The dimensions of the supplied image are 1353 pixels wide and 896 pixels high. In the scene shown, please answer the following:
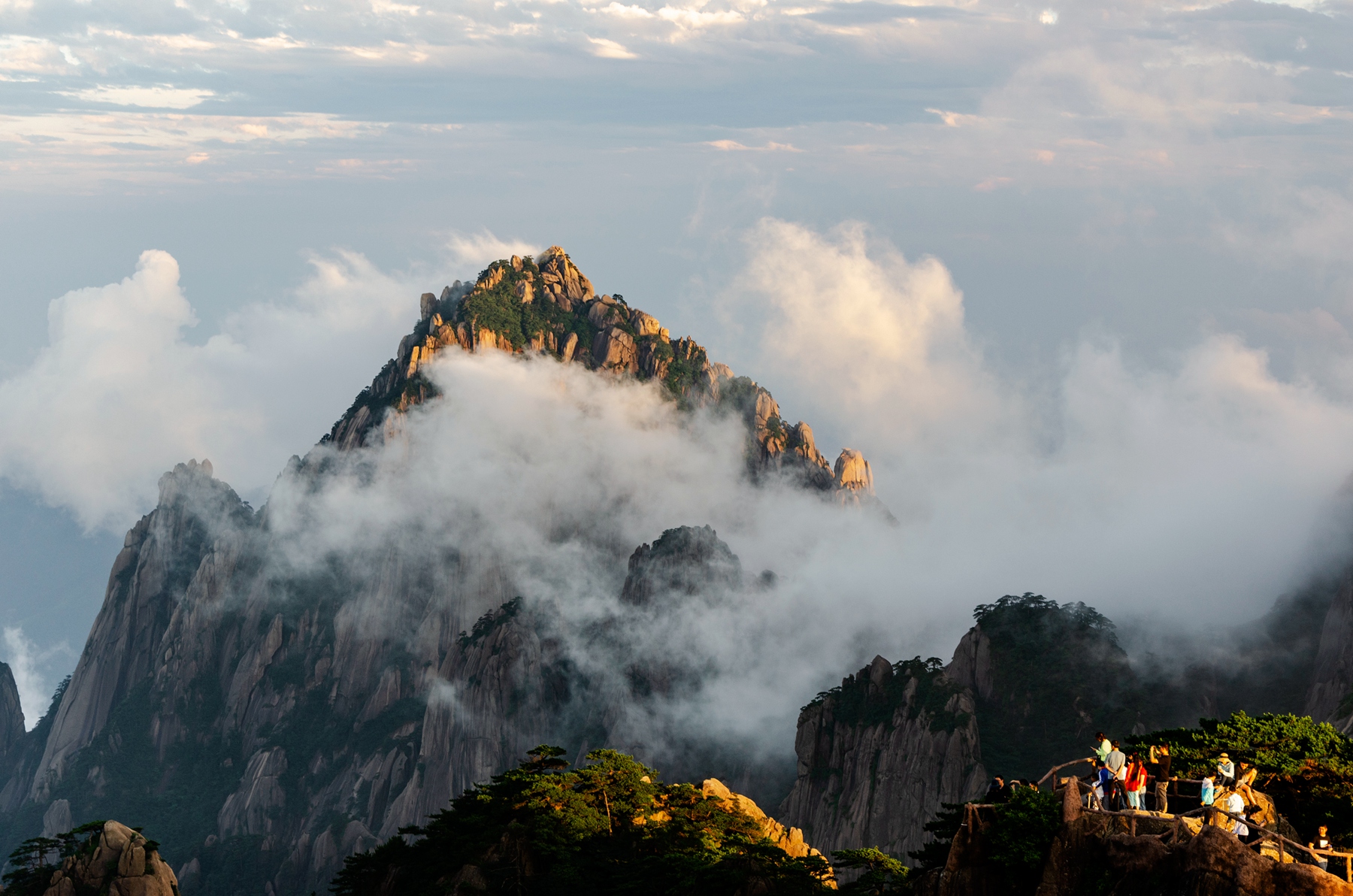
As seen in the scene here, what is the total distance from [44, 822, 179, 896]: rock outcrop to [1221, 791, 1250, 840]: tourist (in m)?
88.9

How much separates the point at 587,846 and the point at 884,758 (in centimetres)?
5166

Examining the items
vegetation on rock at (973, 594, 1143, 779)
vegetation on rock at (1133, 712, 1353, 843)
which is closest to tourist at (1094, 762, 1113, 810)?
vegetation on rock at (1133, 712, 1353, 843)

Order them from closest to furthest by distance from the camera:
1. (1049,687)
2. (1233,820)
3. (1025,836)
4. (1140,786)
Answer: (1233,820) < (1140,786) < (1025,836) < (1049,687)

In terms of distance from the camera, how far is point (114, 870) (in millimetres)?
100250

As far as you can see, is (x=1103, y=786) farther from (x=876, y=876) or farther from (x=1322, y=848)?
(x=876, y=876)

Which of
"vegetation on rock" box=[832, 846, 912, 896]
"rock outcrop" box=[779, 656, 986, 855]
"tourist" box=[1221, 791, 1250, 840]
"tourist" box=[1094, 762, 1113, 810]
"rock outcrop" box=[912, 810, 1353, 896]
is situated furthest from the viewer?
"rock outcrop" box=[779, 656, 986, 855]

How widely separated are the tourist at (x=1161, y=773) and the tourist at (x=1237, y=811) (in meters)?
2.55

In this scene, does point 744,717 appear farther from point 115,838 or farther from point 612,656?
point 115,838

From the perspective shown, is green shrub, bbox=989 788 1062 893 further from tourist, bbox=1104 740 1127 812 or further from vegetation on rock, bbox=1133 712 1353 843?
vegetation on rock, bbox=1133 712 1353 843

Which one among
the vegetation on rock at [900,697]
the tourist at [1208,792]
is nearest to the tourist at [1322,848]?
the tourist at [1208,792]

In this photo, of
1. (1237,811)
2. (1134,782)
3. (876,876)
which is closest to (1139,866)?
(1134,782)

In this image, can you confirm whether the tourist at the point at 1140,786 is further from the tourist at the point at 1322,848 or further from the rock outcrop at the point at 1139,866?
the tourist at the point at 1322,848

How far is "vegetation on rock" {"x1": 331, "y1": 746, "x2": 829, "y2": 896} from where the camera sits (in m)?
73.8

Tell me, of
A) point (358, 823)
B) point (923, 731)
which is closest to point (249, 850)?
point (358, 823)
